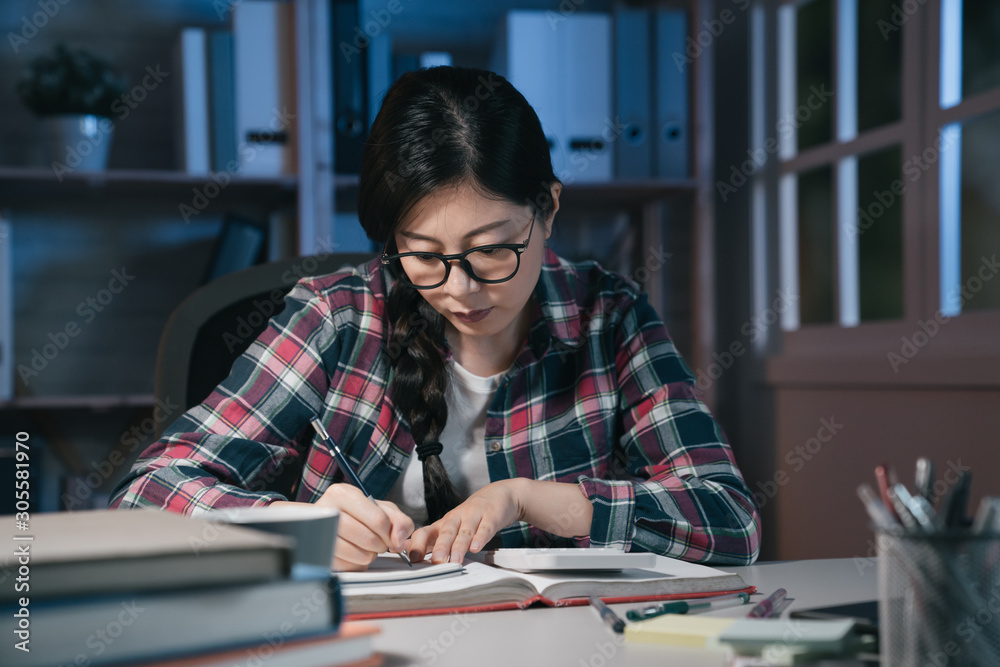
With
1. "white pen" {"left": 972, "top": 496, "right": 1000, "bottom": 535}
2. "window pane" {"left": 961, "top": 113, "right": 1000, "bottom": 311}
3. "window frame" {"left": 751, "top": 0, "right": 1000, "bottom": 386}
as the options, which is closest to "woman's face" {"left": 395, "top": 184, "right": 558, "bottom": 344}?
"white pen" {"left": 972, "top": 496, "right": 1000, "bottom": 535}

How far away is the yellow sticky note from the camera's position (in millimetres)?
608

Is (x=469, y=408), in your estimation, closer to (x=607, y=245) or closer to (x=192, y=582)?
(x=192, y=582)

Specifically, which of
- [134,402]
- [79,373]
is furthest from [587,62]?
[79,373]

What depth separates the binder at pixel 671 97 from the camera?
2211mm

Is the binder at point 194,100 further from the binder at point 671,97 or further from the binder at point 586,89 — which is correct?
the binder at point 671,97

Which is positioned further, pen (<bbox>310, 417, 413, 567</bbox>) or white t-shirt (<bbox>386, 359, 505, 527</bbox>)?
white t-shirt (<bbox>386, 359, 505, 527</bbox>)

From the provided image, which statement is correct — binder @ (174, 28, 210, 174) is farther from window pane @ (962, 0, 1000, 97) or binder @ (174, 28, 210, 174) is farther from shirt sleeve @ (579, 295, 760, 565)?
window pane @ (962, 0, 1000, 97)

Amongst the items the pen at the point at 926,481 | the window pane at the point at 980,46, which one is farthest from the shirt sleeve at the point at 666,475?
the window pane at the point at 980,46

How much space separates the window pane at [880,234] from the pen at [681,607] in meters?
1.43

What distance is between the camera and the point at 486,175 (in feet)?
3.67

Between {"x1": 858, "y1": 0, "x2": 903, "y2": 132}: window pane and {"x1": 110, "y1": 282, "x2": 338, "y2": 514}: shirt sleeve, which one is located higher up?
{"x1": 858, "y1": 0, "x2": 903, "y2": 132}: window pane

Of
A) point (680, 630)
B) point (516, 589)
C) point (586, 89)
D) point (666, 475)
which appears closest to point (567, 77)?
point (586, 89)

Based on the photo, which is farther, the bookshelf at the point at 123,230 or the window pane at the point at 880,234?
the bookshelf at the point at 123,230

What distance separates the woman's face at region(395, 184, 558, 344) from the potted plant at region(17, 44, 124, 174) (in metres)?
1.27
